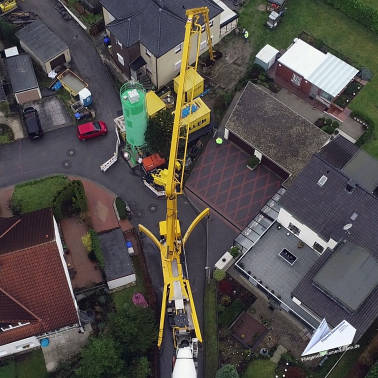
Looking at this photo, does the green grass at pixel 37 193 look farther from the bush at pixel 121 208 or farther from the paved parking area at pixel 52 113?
the paved parking area at pixel 52 113

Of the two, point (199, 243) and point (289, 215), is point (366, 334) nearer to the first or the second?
point (289, 215)

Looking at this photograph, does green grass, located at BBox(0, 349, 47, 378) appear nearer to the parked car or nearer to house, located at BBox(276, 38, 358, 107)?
the parked car

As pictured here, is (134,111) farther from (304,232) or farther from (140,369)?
(140,369)

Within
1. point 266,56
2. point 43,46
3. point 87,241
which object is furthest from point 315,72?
point 87,241

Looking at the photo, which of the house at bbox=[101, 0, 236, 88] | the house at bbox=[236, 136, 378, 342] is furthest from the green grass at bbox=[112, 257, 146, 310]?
the house at bbox=[101, 0, 236, 88]

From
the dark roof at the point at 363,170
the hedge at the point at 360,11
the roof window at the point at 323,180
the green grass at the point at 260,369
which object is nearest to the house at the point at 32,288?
the green grass at the point at 260,369
